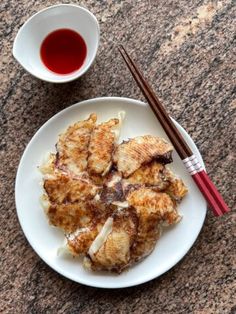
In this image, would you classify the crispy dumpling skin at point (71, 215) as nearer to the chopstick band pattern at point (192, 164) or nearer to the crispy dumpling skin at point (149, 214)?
the crispy dumpling skin at point (149, 214)


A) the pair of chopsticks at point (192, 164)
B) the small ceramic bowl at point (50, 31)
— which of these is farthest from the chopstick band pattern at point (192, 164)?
the small ceramic bowl at point (50, 31)

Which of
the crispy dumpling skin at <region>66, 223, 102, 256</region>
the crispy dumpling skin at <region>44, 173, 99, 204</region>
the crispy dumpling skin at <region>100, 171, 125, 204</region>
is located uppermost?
the crispy dumpling skin at <region>100, 171, 125, 204</region>

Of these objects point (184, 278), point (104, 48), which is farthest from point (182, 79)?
point (184, 278)

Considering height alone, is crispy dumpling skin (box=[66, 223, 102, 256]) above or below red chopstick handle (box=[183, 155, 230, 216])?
below

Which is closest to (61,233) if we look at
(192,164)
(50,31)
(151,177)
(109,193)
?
(109,193)

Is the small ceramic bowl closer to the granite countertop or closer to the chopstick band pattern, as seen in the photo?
the granite countertop

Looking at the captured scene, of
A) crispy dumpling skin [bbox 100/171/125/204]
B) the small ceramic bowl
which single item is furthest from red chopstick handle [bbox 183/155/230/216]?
the small ceramic bowl

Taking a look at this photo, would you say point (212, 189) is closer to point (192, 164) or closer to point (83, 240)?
point (192, 164)
